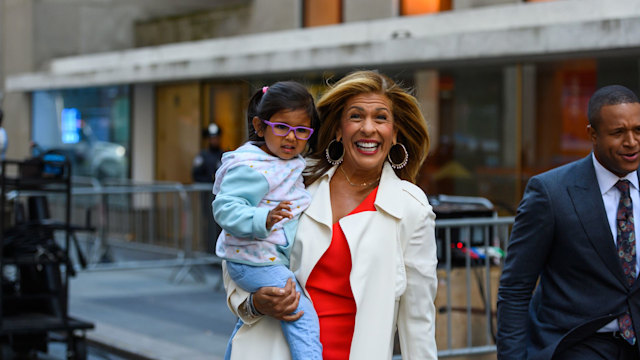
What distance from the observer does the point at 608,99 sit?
12.9 feet

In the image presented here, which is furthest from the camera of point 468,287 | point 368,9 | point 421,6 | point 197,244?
point 368,9

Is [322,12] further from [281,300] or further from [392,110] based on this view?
[281,300]

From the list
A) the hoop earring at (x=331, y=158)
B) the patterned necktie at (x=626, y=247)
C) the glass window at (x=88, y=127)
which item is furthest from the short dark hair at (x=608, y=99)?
the glass window at (x=88, y=127)

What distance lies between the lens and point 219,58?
1633 centimetres

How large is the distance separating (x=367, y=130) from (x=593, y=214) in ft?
3.38

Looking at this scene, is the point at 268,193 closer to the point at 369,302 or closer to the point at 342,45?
the point at 369,302

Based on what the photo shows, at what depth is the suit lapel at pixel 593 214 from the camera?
390cm

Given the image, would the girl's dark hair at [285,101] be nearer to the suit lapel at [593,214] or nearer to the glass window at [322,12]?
the suit lapel at [593,214]

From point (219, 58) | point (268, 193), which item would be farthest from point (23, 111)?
point (268, 193)

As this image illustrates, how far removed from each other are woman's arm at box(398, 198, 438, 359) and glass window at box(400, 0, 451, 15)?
1125cm

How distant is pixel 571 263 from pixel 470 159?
9871mm

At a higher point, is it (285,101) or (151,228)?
(285,101)

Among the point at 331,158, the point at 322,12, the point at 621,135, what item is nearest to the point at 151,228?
the point at 322,12

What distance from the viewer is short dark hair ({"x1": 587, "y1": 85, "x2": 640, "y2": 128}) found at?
155 inches
